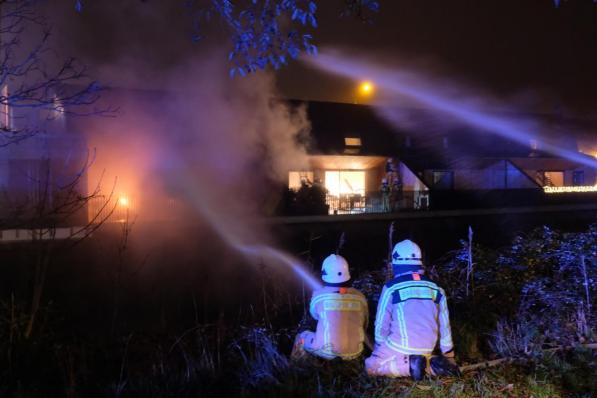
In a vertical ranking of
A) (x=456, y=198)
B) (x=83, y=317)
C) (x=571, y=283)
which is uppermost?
(x=456, y=198)

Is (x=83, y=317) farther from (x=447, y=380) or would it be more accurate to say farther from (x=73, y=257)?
(x=447, y=380)

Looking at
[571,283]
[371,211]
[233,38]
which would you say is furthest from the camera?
[371,211]

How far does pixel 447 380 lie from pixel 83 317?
5.05 m

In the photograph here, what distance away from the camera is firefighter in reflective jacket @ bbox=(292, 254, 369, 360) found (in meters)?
3.70

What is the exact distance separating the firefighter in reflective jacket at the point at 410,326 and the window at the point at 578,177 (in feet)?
104

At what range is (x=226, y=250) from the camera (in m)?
11.9

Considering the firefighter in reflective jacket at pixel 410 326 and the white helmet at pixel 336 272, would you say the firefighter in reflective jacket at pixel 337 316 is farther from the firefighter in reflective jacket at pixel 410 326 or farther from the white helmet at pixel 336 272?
the firefighter in reflective jacket at pixel 410 326

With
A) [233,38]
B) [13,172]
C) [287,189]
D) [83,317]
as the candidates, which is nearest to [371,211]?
[287,189]

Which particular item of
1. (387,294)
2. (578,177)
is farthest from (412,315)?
(578,177)

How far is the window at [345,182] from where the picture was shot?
24641 mm


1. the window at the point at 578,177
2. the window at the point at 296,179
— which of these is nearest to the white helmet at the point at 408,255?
the window at the point at 296,179

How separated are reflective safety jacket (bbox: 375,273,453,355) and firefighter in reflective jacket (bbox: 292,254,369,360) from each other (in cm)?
24

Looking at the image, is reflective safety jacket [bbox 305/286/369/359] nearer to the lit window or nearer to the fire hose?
the fire hose

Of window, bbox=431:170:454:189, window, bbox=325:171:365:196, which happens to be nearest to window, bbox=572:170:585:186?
window, bbox=431:170:454:189
